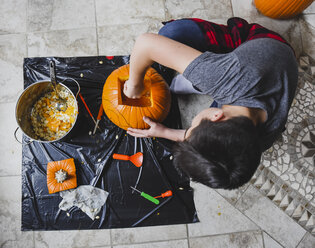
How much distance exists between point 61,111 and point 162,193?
2.06 feet

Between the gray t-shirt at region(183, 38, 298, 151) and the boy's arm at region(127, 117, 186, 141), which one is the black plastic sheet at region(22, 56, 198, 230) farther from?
the gray t-shirt at region(183, 38, 298, 151)

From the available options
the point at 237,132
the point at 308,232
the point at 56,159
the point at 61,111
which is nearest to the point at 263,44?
the point at 237,132

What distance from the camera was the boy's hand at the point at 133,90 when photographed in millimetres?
831

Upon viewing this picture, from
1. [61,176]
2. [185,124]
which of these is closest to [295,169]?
[185,124]

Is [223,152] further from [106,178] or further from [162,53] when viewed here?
[106,178]

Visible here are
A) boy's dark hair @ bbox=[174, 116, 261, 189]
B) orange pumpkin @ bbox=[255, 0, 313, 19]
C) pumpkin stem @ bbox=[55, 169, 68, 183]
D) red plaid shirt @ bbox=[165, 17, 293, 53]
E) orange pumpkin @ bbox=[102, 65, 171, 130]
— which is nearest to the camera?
boy's dark hair @ bbox=[174, 116, 261, 189]

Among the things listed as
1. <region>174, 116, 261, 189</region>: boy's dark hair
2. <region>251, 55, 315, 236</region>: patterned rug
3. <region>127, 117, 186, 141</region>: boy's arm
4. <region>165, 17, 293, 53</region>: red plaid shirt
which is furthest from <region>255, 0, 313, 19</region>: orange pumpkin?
<region>174, 116, 261, 189</region>: boy's dark hair

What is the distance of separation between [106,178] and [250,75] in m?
0.82

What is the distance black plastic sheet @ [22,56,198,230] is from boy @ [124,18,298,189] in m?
0.51

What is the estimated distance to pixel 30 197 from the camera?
1.10 meters

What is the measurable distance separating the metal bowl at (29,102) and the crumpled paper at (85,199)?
29cm

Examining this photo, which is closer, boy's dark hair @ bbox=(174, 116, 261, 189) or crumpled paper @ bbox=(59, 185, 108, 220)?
boy's dark hair @ bbox=(174, 116, 261, 189)

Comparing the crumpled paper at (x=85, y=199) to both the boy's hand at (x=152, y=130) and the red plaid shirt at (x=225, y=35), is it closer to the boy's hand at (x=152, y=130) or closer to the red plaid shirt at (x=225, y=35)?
the boy's hand at (x=152, y=130)

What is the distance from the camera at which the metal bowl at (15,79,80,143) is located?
3.27ft
